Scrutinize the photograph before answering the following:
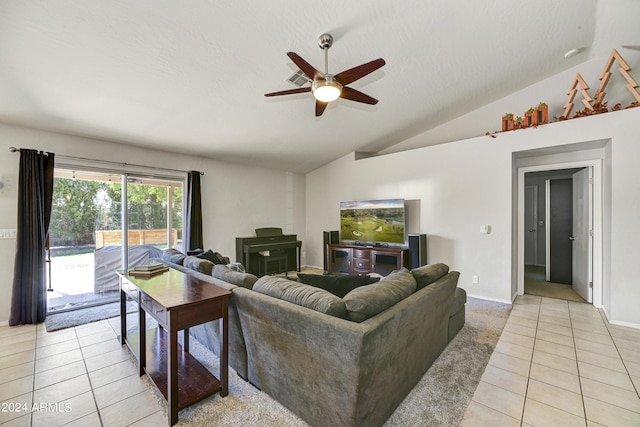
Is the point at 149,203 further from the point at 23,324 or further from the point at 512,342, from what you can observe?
the point at 512,342

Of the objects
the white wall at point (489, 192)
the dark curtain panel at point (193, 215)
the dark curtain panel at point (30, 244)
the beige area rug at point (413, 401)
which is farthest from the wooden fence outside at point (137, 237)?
the white wall at point (489, 192)

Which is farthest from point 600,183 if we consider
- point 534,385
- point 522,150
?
point 534,385

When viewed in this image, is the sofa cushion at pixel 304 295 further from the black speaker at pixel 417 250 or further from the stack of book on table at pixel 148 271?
the black speaker at pixel 417 250

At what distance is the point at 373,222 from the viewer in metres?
5.22

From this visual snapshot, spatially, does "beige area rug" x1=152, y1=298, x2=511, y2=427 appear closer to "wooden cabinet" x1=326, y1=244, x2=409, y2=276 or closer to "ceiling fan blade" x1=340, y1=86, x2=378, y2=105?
"wooden cabinet" x1=326, y1=244, x2=409, y2=276

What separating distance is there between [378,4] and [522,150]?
3.05 metres

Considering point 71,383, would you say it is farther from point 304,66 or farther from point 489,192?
point 489,192

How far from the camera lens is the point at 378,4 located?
2.22 metres

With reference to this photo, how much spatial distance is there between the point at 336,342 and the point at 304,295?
1.31ft

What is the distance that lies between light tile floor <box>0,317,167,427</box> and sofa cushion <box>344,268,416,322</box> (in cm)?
146

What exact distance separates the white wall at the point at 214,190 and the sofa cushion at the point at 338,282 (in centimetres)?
369

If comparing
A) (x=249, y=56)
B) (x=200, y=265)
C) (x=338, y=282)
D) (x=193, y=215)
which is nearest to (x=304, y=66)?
(x=249, y=56)

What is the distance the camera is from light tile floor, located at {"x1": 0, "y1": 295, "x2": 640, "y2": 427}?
67.0 inches

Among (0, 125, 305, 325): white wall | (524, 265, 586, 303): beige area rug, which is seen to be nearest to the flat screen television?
A: (0, 125, 305, 325): white wall
